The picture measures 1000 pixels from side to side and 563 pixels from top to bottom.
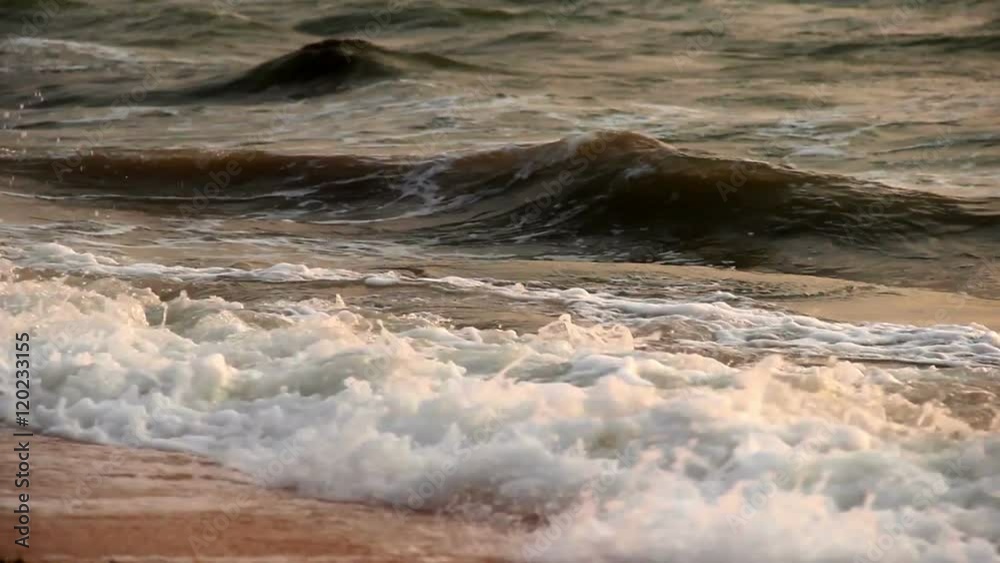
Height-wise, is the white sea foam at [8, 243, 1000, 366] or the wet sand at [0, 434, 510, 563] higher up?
Answer: the white sea foam at [8, 243, 1000, 366]

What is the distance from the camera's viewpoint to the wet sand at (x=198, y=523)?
456 centimetres

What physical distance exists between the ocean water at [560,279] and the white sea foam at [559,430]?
0.01 m

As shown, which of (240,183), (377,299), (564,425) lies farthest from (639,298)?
(240,183)

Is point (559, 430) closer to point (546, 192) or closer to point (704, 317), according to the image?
point (704, 317)

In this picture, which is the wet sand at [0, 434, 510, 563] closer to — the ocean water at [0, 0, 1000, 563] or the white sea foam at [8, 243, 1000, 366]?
the ocean water at [0, 0, 1000, 563]

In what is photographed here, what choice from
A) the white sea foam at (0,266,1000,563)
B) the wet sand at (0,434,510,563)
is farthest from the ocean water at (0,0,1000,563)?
the wet sand at (0,434,510,563)

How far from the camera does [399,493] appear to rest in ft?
16.6

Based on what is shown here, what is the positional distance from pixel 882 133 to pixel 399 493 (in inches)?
365

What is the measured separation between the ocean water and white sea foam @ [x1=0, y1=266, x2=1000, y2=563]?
0.01m

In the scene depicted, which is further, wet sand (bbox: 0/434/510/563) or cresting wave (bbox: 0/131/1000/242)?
cresting wave (bbox: 0/131/1000/242)

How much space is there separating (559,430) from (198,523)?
1.25 meters

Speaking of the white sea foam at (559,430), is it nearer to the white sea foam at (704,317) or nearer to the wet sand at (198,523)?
the wet sand at (198,523)

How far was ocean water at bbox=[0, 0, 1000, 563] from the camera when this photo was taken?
4.94 m

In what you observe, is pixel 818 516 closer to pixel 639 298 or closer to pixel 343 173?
pixel 639 298
